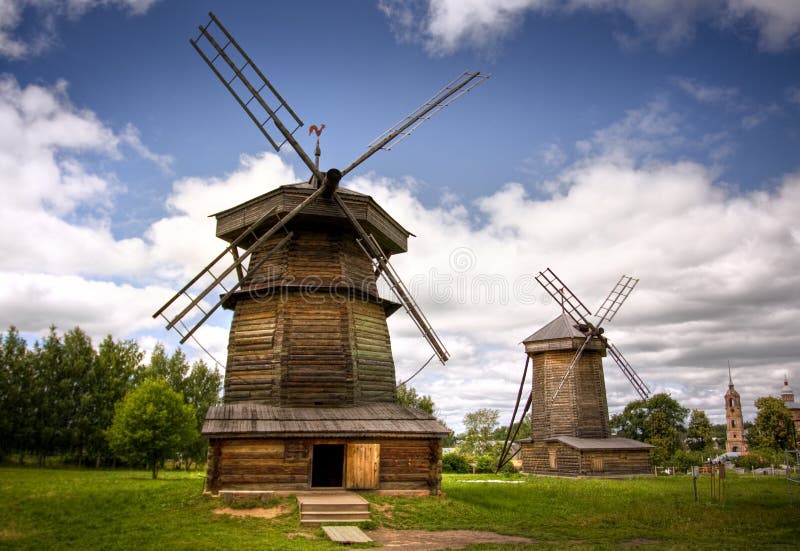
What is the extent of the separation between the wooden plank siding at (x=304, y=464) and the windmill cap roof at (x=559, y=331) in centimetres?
1982

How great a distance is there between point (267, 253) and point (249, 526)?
9.17 metres

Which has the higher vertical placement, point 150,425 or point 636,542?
point 150,425

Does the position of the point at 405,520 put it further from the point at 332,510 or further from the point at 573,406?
the point at 573,406

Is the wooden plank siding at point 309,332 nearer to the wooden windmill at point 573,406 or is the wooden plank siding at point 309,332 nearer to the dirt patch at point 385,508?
the dirt patch at point 385,508

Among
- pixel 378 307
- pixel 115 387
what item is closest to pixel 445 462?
pixel 115 387

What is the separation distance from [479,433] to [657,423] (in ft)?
58.0

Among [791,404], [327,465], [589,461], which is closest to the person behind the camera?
[327,465]

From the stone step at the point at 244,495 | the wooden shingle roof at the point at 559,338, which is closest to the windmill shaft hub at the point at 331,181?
the stone step at the point at 244,495

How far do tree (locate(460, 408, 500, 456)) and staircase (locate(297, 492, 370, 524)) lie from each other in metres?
41.2

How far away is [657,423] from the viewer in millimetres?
54094

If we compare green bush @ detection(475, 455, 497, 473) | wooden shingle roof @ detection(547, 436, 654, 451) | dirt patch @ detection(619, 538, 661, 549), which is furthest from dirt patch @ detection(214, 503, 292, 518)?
green bush @ detection(475, 455, 497, 473)

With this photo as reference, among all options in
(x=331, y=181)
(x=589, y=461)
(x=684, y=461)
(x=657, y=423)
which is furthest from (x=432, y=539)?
(x=657, y=423)

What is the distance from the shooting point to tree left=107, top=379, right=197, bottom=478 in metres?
26.3

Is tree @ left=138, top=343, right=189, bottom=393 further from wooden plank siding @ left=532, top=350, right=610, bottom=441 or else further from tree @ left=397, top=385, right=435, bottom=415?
wooden plank siding @ left=532, top=350, right=610, bottom=441
